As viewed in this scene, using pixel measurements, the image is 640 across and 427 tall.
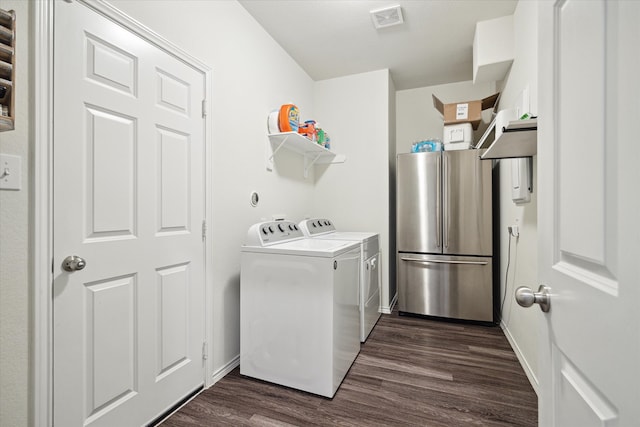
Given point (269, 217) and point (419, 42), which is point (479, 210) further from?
point (269, 217)

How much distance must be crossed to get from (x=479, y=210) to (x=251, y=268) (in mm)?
2227

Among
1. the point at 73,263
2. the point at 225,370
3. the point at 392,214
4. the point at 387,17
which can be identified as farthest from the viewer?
the point at 392,214

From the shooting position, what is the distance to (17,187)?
1.03m

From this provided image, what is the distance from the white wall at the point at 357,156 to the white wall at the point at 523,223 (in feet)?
3.63

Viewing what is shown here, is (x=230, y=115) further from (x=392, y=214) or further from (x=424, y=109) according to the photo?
(x=424, y=109)

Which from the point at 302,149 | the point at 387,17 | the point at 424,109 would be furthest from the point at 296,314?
the point at 424,109

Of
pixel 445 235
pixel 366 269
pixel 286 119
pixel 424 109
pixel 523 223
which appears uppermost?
pixel 424 109

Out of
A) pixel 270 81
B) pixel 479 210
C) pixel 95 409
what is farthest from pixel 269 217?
pixel 479 210

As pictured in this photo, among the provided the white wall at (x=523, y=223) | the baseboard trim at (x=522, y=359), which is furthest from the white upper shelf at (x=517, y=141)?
the baseboard trim at (x=522, y=359)

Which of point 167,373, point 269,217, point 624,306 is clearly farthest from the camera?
point 269,217

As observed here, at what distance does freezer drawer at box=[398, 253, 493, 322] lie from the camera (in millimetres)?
2895

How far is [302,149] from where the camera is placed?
10.3 ft

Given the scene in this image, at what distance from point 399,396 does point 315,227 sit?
1527mm

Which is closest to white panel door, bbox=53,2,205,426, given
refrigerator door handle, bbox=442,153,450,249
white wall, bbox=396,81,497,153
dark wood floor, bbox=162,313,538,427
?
dark wood floor, bbox=162,313,538,427
